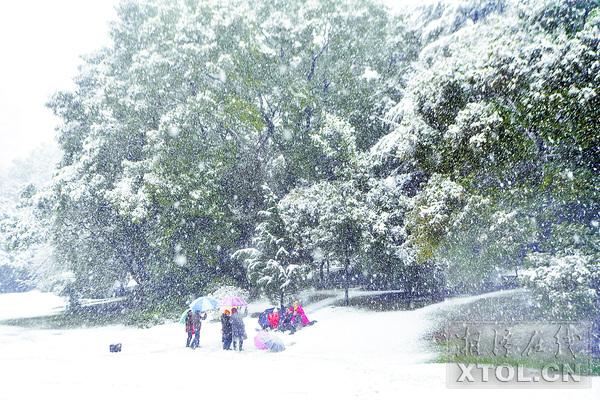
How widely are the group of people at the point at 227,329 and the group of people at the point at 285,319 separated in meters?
1.85

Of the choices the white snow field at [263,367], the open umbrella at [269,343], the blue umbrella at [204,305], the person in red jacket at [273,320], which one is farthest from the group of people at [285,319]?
the open umbrella at [269,343]

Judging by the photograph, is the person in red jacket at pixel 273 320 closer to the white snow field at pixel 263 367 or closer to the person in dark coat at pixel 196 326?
the white snow field at pixel 263 367

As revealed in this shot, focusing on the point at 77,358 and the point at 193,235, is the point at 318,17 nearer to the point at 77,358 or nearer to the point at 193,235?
the point at 193,235

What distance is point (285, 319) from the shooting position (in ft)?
50.0

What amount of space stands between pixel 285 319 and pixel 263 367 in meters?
4.81

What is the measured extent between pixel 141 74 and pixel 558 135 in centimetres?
1894

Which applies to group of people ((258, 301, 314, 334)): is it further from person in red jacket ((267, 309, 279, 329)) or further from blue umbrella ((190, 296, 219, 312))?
blue umbrella ((190, 296, 219, 312))

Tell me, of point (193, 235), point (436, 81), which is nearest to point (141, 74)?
point (193, 235)

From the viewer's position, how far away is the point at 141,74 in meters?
22.5

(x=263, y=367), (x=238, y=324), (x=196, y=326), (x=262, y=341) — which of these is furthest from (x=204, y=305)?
(x=263, y=367)

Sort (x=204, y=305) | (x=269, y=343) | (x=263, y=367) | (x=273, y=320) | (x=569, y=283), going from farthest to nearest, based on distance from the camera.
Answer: (x=273, y=320), (x=204, y=305), (x=269, y=343), (x=263, y=367), (x=569, y=283)

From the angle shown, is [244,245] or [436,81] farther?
[244,245]

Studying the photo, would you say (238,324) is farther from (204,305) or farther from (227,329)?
(204,305)

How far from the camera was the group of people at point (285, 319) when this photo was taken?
15180mm
